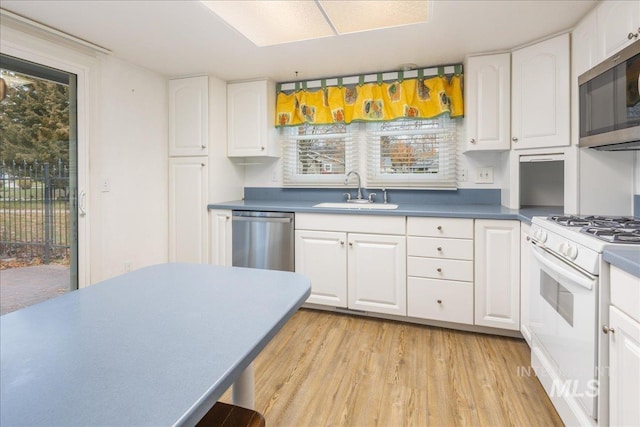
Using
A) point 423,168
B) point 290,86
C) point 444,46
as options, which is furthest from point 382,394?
point 290,86

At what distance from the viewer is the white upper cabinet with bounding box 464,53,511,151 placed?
8.57 feet

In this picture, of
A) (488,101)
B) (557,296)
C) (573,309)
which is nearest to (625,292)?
(573,309)

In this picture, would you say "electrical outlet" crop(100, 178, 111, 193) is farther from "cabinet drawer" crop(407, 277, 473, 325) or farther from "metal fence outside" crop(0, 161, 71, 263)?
"cabinet drawer" crop(407, 277, 473, 325)

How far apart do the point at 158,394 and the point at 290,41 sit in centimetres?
247

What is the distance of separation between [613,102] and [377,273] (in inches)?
68.3

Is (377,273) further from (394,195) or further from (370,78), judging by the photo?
(370,78)

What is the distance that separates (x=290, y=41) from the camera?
2.49m

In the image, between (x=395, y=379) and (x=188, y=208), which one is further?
(x=188, y=208)

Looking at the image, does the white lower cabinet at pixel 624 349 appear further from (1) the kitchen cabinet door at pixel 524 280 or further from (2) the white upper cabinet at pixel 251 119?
(2) the white upper cabinet at pixel 251 119

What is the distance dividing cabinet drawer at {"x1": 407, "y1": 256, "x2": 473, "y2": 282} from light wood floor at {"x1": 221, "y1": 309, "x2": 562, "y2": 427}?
0.42m

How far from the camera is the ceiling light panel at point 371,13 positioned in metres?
2.07

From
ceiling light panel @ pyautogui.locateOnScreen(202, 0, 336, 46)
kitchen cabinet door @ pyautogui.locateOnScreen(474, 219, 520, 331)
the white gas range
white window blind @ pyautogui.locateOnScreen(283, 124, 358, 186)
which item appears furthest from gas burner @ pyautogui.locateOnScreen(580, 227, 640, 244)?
white window blind @ pyautogui.locateOnScreen(283, 124, 358, 186)

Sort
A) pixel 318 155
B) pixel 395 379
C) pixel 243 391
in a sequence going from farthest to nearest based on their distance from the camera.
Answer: pixel 318 155
pixel 395 379
pixel 243 391

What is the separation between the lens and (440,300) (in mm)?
2580
